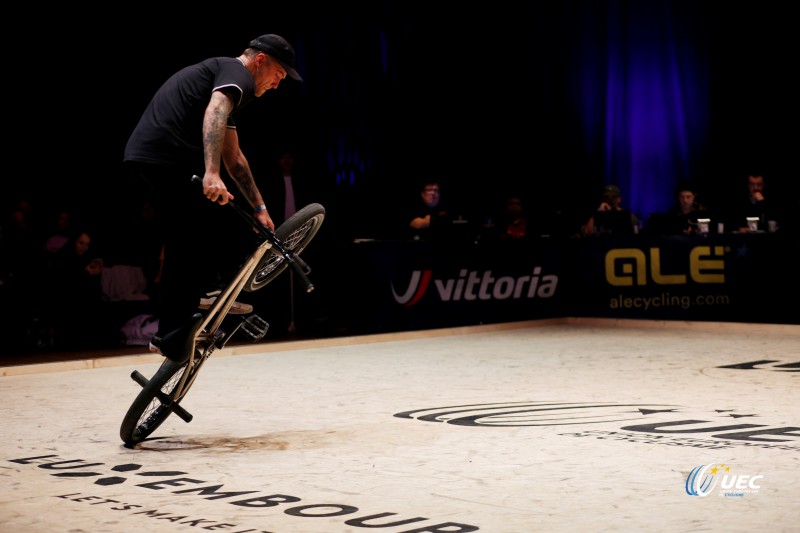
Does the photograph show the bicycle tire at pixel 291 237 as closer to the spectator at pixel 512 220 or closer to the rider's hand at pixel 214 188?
the rider's hand at pixel 214 188

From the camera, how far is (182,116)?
468 cm

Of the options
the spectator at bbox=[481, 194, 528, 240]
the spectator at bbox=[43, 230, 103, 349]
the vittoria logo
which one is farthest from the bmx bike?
the spectator at bbox=[481, 194, 528, 240]

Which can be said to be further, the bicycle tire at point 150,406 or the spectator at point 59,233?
the spectator at point 59,233

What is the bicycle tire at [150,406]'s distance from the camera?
4699 mm

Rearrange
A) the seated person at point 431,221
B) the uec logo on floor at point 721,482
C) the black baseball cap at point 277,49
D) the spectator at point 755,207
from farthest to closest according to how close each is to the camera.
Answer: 1. the seated person at point 431,221
2. the spectator at point 755,207
3. the black baseball cap at point 277,49
4. the uec logo on floor at point 721,482

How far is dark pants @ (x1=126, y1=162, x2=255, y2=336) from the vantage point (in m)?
4.67

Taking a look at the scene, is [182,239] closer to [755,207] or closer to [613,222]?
[613,222]

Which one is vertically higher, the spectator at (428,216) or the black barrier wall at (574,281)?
the spectator at (428,216)

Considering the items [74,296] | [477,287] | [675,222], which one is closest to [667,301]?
[675,222]

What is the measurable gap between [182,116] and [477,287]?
6.48m

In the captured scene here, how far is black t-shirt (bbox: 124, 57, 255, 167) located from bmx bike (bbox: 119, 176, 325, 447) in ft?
0.85

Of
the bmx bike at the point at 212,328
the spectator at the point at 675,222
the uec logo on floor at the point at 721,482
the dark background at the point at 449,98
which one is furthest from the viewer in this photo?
the dark background at the point at 449,98

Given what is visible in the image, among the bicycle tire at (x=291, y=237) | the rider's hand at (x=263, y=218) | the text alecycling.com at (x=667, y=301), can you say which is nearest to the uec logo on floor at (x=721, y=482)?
the bicycle tire at (x=291, y=237)

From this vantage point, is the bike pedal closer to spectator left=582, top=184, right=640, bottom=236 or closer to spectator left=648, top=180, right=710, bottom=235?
spectator left=648, top=180, right=710, bottom=235
